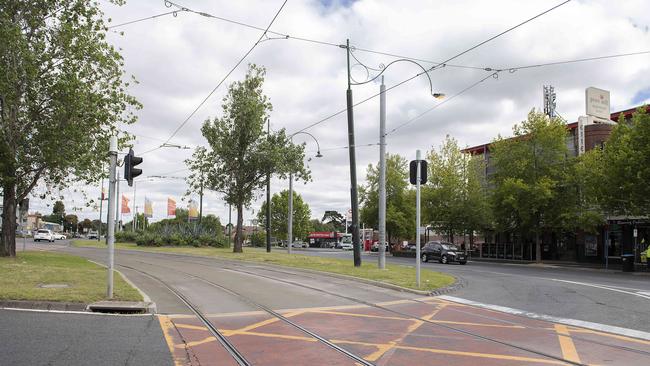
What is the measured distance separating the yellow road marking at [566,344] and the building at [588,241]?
1164 inches

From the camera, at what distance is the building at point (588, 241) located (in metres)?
38.3

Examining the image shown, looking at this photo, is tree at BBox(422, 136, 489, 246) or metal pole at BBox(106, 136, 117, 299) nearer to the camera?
metal pole at BBox(106, 136, 117, 299)

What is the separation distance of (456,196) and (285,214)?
1714 inches

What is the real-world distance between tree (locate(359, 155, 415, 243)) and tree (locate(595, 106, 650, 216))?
24.9 meters

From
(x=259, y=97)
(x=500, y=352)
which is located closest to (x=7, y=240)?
(x=259, y=97)

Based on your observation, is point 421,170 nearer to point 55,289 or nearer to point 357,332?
point 357,332

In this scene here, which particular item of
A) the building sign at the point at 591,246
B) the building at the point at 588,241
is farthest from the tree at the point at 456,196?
the building sign at the point at 591,246

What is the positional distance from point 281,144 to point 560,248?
25.4 m

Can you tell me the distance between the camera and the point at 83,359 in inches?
275

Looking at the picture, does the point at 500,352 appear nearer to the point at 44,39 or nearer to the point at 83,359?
the point at 83,359

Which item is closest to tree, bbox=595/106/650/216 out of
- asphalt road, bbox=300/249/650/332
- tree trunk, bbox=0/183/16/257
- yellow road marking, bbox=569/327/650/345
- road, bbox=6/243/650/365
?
asphalt road, bbox=300/249/650/332

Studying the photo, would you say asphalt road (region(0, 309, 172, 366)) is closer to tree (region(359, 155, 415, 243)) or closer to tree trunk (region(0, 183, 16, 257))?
tree trunk (region(0, 183, 16, 257))

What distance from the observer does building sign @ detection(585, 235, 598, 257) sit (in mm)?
42062

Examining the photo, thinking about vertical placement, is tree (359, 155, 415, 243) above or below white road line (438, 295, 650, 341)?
above
